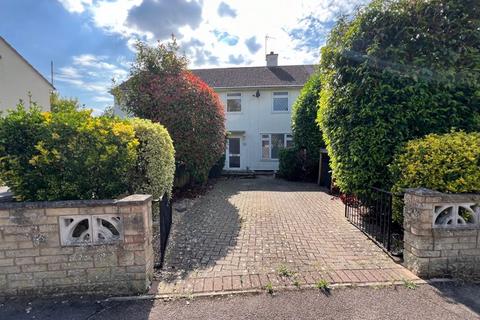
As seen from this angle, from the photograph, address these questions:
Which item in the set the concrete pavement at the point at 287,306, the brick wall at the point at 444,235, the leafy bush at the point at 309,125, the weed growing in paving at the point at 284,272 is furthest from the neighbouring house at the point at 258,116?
the concrete pavement at the point at 287,306

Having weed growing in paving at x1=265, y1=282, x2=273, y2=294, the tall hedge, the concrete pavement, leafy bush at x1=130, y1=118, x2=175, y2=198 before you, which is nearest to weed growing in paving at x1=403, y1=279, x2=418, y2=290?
the concrete pavement

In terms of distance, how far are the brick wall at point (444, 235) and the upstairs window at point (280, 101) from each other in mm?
13113

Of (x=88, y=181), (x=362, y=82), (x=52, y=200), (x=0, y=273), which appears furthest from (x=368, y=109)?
(x=0, y=273)

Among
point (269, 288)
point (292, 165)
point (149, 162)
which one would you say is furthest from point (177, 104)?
point (292, 165)

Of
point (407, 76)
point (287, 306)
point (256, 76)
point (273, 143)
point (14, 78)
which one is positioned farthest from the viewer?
point (256, 76)

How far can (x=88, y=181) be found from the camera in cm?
318

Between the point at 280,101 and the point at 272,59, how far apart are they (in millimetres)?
4102

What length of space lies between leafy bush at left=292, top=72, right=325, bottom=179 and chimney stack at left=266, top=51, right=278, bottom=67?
7.56 meters

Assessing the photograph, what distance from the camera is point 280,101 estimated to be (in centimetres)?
1589

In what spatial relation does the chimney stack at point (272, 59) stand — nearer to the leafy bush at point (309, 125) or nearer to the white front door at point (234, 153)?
the white front door at point (234, 153)

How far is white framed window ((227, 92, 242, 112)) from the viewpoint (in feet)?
52.7

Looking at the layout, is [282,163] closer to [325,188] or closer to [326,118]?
[325,188]

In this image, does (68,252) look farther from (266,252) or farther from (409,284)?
(409,284)

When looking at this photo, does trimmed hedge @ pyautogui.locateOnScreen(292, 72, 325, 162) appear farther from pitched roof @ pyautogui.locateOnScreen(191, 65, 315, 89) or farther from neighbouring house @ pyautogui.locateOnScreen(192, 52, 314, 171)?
pitched roof @ pyautogui.locateOnScreen(191, 65, 315, 89)
